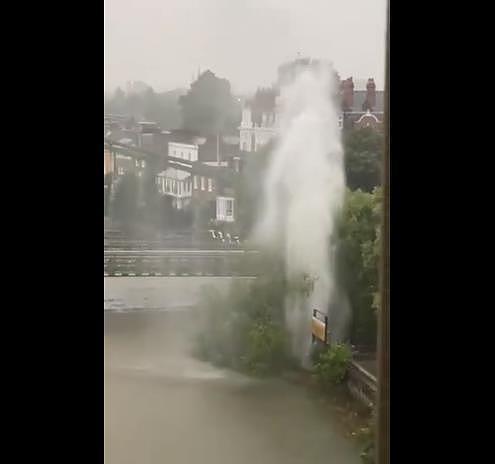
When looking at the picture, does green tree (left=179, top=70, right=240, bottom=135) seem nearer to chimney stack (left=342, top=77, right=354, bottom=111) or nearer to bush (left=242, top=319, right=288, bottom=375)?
chimney stack (left=342, top=77, right=354, bottom=111)

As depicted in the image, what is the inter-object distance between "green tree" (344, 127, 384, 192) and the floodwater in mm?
520

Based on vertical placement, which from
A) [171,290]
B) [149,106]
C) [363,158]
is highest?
[149,106]

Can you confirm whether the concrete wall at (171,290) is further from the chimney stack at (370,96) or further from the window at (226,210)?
the chimney stack at (370,96)

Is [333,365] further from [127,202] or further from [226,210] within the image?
[127,202]

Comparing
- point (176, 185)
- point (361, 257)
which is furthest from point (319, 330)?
point (176, 185)

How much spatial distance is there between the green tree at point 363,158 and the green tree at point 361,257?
24mm

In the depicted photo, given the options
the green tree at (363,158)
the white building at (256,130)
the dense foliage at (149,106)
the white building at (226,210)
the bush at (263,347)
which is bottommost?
the bush at (263,347)

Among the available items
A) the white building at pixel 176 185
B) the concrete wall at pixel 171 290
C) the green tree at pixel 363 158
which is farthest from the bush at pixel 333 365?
the white building at pixel 176 185

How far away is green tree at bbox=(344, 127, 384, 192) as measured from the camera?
5.68ft

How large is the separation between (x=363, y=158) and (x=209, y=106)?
1.30 feet

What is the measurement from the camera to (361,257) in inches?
69.7

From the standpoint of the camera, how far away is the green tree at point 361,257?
175 cm
